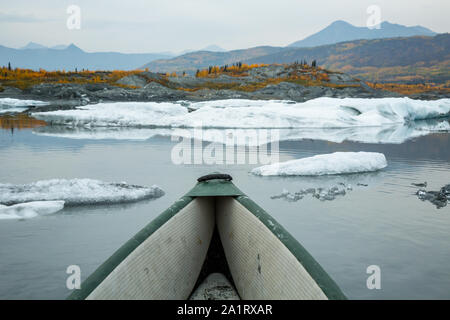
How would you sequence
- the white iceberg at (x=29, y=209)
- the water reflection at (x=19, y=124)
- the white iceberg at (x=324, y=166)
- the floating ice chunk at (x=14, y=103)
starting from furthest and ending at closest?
the floating ice chunk at (x=14, y=103) < the water reflection at (x=19, y=124) < the white iceberg at (x=324, y=166) < the white iceberg at (x=29, y=209)

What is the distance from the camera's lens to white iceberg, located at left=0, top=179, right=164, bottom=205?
9.02m

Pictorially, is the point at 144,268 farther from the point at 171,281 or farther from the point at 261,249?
the point at 261,249

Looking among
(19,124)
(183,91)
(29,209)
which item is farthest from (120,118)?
(183,91)

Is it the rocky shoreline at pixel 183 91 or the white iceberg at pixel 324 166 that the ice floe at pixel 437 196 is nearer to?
the white iceberg at pixel 324 166

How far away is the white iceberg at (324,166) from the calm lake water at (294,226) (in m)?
0.43

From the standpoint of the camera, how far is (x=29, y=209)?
830 cm

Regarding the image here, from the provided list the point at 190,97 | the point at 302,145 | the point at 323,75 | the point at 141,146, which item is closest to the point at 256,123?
the point at 302,145

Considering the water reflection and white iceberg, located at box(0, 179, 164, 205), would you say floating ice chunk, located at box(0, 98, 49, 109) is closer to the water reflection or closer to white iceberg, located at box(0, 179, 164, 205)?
the water reflection

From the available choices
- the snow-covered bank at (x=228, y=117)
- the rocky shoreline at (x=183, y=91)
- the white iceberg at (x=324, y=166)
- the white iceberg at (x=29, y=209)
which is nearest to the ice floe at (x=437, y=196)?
the white iceberg at (x=324, y=166)

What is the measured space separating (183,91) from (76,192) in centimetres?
7036

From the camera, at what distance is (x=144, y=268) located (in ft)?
13.8

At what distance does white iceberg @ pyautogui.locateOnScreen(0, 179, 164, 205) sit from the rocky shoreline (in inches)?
1611

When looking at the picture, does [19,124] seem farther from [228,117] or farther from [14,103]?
[14,103]

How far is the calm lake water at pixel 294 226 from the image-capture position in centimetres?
554
